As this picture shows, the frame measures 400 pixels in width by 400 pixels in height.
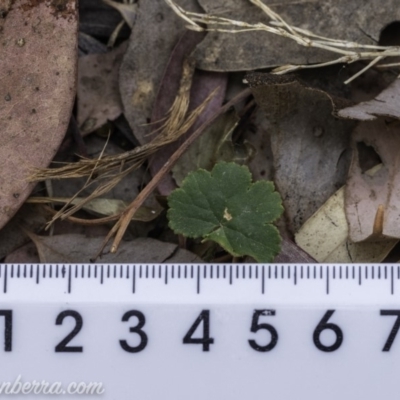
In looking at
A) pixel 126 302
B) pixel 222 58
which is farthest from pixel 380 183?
pixel 126 302

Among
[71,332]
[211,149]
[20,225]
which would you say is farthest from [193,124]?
[71,332]

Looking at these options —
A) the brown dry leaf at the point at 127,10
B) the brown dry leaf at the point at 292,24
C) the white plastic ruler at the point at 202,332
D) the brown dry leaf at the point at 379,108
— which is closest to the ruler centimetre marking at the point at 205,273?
the white plastic ruler at the point at 202,332

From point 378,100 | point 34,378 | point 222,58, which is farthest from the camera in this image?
point 222,58

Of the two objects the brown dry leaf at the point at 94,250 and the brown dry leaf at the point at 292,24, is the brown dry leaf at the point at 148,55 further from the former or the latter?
the brown dry leaf at the point at 94,250

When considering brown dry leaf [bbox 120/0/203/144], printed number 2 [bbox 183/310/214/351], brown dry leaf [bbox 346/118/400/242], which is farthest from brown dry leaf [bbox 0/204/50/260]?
brown dry leaf [bbox 346/118/400/242]

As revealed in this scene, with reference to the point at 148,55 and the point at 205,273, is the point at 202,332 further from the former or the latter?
the point at 148,55

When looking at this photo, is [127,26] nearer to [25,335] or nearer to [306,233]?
[306,233]
